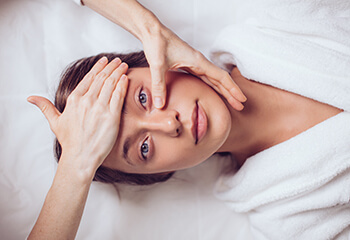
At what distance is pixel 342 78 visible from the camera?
1.04 metres

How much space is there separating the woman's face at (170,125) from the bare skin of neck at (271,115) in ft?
0.57

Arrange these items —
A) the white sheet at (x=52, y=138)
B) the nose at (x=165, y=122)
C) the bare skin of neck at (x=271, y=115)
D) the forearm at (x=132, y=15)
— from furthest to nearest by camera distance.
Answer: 1. the white sheet at (x=52, y=138)
2. the bare skin of neck at (x=271, y=115)
3. the forearm at (x=132, y=15)
4. the nose at (x=165, y=122)

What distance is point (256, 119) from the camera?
114 cm

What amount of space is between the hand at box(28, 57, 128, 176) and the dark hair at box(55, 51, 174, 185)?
0.13 meters

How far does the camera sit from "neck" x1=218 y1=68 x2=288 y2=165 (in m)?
1.13

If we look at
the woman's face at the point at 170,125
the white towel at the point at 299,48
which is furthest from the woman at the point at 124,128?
the white towel at the point at 299,48

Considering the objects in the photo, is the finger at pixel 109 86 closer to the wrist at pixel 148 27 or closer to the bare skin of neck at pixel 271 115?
the wrist at pixel 148 27

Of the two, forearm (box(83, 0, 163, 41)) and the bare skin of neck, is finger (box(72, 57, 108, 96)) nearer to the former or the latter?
forearm (box(83, 0, 163, 41))

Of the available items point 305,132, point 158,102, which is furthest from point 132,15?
point 305,132

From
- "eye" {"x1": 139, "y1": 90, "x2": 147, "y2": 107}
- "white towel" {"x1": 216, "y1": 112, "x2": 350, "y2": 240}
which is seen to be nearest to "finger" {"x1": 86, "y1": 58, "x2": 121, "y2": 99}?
"eye" {"x1": 139, "y1": 90, "x2": 147, "y2": 107}

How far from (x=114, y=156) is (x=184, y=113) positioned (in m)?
0.24

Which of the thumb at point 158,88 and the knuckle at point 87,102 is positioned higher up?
the thumb at point 158,88

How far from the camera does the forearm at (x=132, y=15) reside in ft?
3.27

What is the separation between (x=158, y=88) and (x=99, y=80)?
0.57 feet
